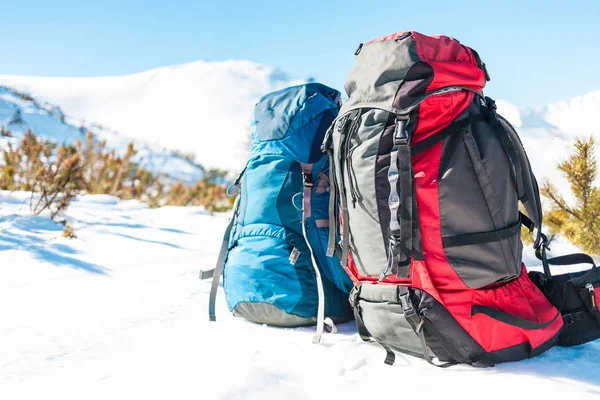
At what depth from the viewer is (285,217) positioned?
1892 mm

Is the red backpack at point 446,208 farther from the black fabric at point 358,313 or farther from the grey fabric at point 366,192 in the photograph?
the black fabric at point 358,313

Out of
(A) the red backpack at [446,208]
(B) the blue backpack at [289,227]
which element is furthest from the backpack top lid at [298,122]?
(A) the red backpack at [446,208]

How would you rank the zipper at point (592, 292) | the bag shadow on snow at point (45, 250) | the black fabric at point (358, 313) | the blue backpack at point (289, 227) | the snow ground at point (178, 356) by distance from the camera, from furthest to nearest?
the bag shadow on snow at point (45, 250)
the blue backpack at point (289, 227)
the black fabric at point (358, 313)
the zipper at point (592, 292)
the snow ground at point (178, 356)

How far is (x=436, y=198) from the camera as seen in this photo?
135 cm

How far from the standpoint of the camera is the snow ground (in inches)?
49.7

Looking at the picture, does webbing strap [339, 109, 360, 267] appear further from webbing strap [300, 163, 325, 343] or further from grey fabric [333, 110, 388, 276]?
webbing strap [300, 163, 325, 343]

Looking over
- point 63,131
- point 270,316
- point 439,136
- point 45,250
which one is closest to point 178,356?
point 270,316

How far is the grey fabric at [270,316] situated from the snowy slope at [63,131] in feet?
45.7

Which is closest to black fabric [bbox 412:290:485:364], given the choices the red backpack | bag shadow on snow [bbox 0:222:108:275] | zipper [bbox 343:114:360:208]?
the red backpack

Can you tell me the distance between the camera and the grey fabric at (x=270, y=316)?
183 cm

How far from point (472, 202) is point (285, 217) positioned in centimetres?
79

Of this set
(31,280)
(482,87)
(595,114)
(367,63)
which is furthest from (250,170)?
(595,114)

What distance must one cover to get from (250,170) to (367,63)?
2.47ft

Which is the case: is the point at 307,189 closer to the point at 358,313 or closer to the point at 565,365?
the point at 358,313
